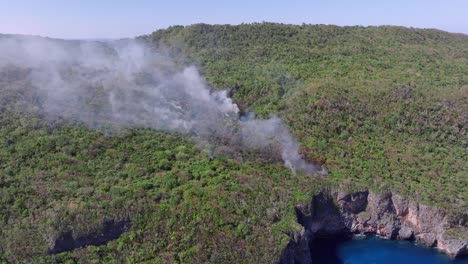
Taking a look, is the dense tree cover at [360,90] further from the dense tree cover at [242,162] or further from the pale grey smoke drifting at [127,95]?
the pale grey smoke drifting at [127,95]

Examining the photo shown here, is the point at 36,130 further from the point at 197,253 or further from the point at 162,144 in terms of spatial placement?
the point at 197,253

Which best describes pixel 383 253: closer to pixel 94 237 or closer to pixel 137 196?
pixel 137 196

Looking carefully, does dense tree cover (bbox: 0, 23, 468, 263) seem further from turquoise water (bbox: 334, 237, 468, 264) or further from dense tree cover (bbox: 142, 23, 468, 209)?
turquoise water (bbox: 334, 237, 468, 264)

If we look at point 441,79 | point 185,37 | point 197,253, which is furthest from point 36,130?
point 441,79

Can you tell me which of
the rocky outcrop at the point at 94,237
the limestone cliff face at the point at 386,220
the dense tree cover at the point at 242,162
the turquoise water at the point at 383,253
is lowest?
the turquoise water at the point at 383,253

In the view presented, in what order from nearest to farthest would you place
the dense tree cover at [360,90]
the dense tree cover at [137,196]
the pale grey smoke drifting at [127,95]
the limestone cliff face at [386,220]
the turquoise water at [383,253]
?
the dense tree cover at [137,196] → the turquoise water at [383,253] → the limestone cliff face at [386,220] → the dense tree cover at [360,90] → the pale grey smoke drifting at [127,95]

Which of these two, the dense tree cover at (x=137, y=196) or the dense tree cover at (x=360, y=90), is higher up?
the dense tree cover at (x=360, y=90)

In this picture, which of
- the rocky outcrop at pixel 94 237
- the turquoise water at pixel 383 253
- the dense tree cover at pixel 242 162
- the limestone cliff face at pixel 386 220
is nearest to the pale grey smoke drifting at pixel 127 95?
the dense tree cover at pixel 242 162
